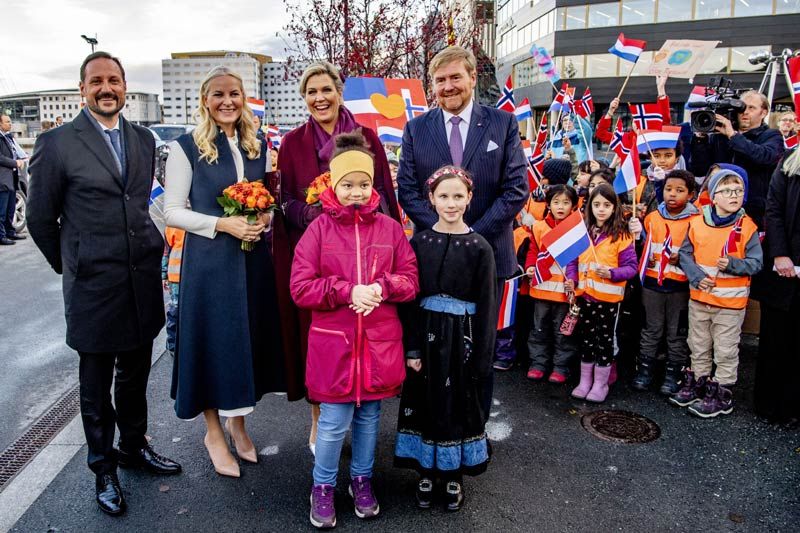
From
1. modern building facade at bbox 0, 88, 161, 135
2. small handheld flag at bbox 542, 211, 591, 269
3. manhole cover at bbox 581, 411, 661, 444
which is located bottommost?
manhole cover at bbox 581, 411, 661, 444

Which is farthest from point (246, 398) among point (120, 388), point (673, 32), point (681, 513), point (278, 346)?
point (673, 32)

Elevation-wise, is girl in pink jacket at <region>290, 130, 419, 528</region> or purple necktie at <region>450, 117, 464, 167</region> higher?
purple necktie at <region>450, 117, 464, 167</region>

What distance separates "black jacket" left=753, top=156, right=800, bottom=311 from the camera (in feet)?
13.6

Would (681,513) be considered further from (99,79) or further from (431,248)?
(99,79)

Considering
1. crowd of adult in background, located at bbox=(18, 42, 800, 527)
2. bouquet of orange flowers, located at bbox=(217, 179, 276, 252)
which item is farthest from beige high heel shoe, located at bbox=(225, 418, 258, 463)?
bouquet of orange flowers, located at bbox=(217, 179, 276, 252)

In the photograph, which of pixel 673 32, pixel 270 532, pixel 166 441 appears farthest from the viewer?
pixel 673 32

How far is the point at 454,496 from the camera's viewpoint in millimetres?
Result: 3207

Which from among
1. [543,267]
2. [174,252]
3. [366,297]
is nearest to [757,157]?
[543,267]

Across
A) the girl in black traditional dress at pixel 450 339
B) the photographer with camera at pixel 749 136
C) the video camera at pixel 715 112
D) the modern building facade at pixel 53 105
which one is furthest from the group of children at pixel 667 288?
the modern building facade at pixel 53 105

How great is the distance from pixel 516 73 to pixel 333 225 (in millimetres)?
53271

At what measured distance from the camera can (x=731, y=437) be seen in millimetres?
4074

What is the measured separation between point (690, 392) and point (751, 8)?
4245 centimetres

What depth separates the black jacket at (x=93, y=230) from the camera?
309 centimetres

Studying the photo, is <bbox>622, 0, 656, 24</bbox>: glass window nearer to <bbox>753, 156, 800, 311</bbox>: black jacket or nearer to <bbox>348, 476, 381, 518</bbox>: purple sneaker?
<bbox>753, 156, 800, 311</bbox>: black jacket
